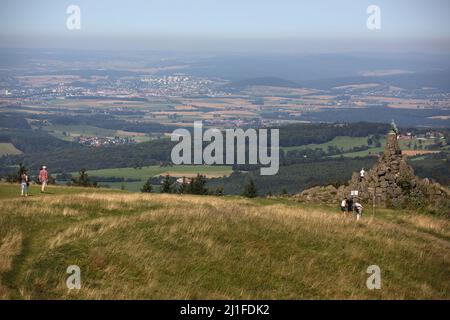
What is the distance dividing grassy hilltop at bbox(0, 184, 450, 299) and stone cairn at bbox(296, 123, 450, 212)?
638cm

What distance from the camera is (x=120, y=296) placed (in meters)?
19.6

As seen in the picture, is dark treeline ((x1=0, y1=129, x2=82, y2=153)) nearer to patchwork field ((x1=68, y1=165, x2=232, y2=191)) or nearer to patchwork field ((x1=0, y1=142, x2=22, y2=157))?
patchwork field ((x1=0, y1=142, x2=22, y2=157))

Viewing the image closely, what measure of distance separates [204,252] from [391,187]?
16237mm

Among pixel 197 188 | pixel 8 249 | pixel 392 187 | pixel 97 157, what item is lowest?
pixel 97 157

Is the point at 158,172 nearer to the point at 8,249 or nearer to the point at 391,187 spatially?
the point at 391,187

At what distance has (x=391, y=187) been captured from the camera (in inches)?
1447

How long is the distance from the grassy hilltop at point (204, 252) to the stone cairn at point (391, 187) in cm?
638

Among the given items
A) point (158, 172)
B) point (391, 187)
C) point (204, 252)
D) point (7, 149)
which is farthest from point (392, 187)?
point (7, 149)

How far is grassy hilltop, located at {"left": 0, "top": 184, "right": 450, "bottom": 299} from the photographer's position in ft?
67.7

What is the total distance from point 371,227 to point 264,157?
120 m

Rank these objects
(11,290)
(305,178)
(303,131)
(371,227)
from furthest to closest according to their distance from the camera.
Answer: (303,131)
(305,178)
(371,227)
(11,290)

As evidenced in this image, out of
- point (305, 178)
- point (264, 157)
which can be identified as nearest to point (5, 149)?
point (264, 157)
